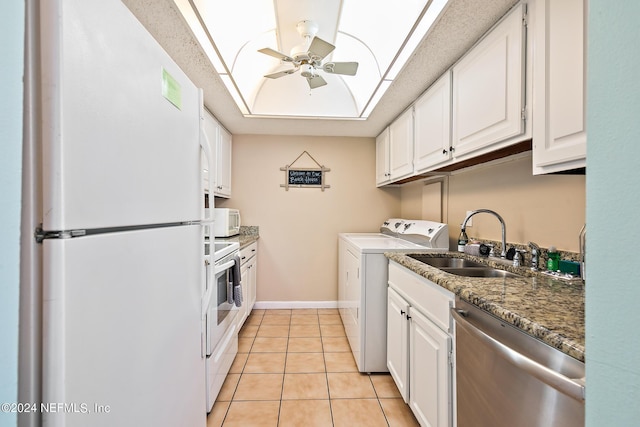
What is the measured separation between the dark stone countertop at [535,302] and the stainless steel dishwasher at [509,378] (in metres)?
0.05

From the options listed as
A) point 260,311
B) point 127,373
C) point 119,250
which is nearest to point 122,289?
point 119,250

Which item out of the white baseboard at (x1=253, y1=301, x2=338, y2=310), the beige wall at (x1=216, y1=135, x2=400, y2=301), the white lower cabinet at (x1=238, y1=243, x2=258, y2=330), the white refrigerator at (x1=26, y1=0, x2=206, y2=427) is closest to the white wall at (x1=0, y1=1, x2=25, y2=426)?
the white refrigerator at (x1=26, y1=0, x2=206, y2=427)

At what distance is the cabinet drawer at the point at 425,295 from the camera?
1.24m

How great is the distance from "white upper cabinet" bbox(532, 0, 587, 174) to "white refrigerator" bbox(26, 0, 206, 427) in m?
1.41

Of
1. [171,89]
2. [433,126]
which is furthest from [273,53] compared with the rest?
[433,126]

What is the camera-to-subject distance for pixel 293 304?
357 centimetres

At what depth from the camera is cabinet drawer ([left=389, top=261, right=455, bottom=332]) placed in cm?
124

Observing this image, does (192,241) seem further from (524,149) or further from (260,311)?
(260,311)

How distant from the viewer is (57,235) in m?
0.52

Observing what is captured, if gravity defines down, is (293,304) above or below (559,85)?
below

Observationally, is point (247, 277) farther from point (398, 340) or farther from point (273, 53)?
point (273, 53)

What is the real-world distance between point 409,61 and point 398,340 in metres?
1.84

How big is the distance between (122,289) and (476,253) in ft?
6.51

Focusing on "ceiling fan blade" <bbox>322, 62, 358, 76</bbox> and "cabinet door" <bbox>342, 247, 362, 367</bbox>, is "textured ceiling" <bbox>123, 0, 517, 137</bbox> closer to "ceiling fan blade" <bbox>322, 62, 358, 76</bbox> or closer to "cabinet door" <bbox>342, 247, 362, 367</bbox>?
"ceiling fan blade" <bbox>322, 62, 358, 76</bbox>
